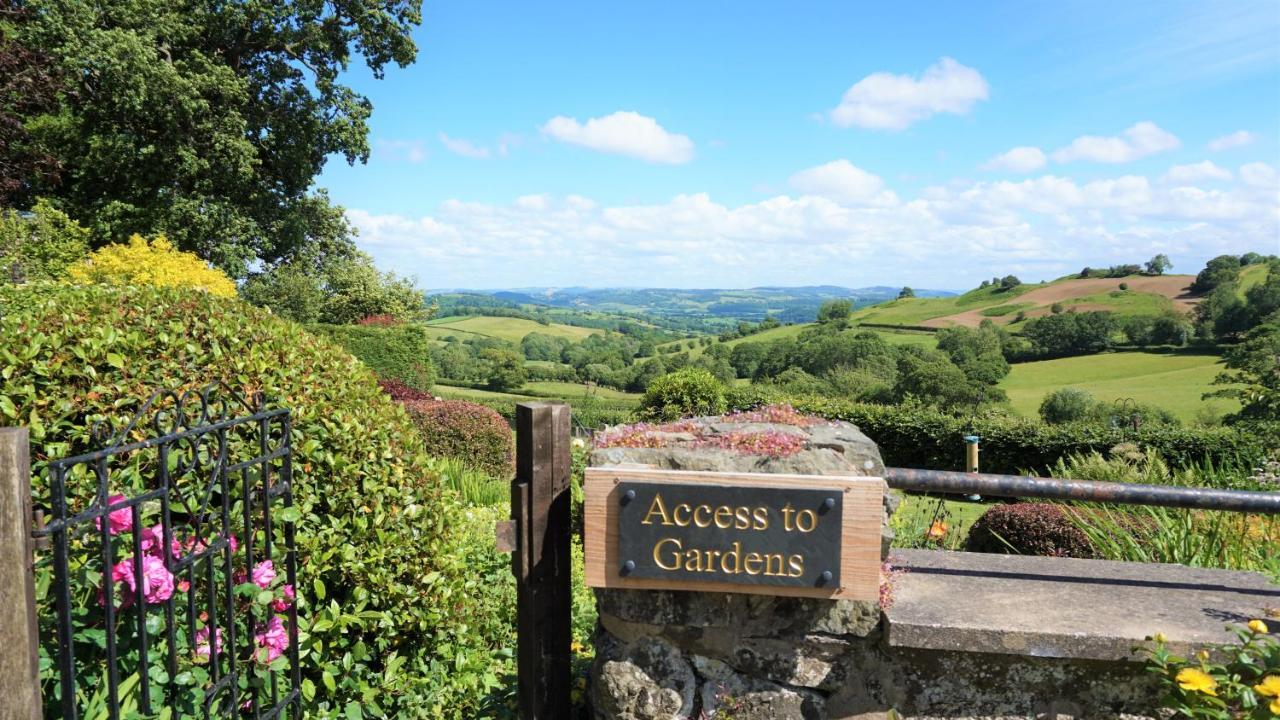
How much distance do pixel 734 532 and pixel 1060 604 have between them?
119 cm

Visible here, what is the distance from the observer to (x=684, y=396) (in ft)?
33.5

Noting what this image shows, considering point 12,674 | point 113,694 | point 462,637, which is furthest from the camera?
point 462,637

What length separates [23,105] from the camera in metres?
17.8

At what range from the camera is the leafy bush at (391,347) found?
16.8 metres

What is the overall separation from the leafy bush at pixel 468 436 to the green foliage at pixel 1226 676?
24.5 ft

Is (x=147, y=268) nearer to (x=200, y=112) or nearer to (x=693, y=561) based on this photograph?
(x=200, y=112)

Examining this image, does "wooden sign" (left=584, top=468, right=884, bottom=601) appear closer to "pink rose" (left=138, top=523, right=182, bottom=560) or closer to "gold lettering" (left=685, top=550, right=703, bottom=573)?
"gold lettering" (left=685, top=550, right=703, bottom=573)

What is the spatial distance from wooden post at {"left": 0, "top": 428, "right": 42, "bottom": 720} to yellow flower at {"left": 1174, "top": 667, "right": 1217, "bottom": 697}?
2.77m

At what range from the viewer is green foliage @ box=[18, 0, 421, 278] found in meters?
16.9

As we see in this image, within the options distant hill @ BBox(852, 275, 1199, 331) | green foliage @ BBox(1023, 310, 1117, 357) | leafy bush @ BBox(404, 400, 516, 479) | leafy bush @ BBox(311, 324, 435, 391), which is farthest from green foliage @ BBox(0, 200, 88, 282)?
distant hill @ BBox(852, 275, 1199, 331)

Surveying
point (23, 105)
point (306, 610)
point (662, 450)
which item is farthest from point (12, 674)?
point (23, 105)

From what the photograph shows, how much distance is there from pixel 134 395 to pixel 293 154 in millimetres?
19781

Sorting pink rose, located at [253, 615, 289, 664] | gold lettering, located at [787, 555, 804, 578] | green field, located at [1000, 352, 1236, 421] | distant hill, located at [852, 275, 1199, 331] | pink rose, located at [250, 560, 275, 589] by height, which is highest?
distant hill, located at [852, 275, 1199, 331]

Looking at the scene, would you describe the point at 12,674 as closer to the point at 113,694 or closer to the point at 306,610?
the point at 113,694
